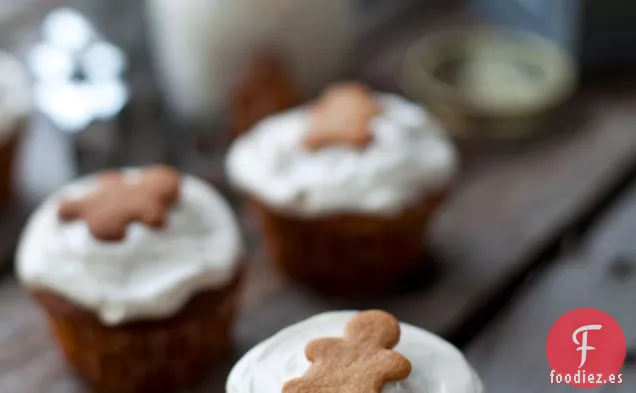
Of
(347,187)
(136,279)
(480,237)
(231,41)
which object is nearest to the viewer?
(136,279)

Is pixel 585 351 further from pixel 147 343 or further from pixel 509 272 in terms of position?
pixel 147 343

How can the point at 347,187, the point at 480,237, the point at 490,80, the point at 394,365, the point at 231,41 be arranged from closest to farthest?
the point at 394,365, the point at 347,187, the point at 480,237, the point at 231,41, the point at 490,80

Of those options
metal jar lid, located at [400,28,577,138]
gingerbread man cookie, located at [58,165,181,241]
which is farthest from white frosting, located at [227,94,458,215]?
Answer: metal jar lid, located at [400,28,577,138]

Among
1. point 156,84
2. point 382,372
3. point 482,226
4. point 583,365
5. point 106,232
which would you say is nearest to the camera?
point 382,372

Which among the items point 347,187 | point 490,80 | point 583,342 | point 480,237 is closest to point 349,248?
point 347,187

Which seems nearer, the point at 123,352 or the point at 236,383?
the point at 236,383

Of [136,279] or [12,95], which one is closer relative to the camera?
[136,279]

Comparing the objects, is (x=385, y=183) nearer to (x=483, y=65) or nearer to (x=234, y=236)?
(x=234, y=236)

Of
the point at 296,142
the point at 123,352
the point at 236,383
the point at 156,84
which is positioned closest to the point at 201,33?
the point at 156,84
